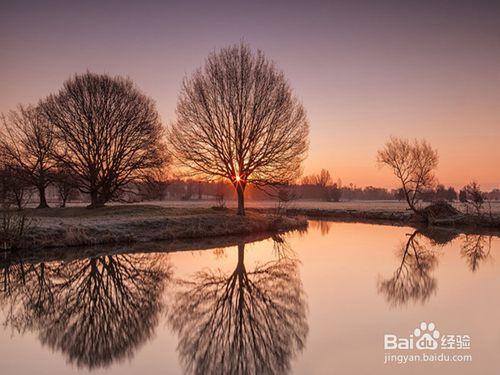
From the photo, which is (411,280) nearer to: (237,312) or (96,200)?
(237,312)

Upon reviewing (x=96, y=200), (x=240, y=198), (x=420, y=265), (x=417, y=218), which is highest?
(x=240, y=198)

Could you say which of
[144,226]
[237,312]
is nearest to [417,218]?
[144,226]

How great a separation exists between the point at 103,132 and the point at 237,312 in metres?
30.7

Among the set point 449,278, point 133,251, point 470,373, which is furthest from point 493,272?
point 133,251

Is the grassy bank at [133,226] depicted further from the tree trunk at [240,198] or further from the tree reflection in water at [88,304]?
the tree reflection in water at [88,304]

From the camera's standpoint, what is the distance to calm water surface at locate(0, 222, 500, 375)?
21.4 ft

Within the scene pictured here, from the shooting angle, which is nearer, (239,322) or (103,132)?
(239,322)

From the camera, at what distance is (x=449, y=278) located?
43.2 ft

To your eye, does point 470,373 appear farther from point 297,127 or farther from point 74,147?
point 74,147

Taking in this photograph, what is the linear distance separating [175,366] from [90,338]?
8.09ft

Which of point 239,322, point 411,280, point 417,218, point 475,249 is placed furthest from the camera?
point 417,218

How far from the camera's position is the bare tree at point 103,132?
3453 centimetres

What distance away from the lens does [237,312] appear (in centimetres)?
927

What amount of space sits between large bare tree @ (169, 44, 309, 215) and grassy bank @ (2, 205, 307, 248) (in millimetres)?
4113
